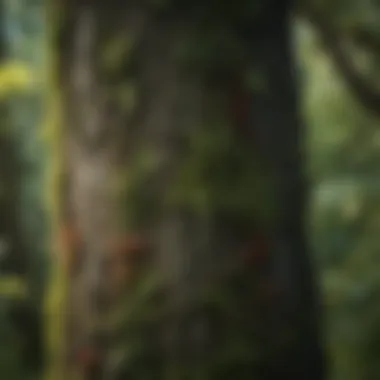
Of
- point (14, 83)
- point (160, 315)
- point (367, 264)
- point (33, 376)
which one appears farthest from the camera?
Result: point (33, 376)

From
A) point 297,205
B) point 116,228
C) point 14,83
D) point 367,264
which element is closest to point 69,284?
point 116,228

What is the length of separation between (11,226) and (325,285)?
117 cm

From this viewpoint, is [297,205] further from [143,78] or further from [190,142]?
[143,78]

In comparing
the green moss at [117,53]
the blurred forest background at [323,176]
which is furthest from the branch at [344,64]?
the green moss at [117,53]

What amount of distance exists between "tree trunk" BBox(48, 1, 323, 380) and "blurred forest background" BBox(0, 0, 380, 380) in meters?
0.42

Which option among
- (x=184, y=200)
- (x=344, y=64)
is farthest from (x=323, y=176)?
(x=184, y=200)

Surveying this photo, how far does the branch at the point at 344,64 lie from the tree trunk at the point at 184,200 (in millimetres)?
394

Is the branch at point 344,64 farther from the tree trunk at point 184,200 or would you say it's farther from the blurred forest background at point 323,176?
the tree trunk at point 184,200

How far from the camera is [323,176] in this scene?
2959 mm

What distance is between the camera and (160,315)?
1476 mm

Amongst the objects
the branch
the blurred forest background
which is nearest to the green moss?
the blurred forest background

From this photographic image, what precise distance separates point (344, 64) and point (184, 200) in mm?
672

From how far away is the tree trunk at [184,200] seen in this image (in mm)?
1474

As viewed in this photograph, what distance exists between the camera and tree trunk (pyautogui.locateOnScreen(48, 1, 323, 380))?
1474 mm
